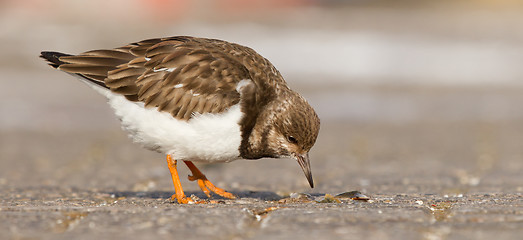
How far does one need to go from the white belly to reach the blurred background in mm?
1341

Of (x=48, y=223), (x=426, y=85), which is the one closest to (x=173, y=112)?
(x=48, y=223)

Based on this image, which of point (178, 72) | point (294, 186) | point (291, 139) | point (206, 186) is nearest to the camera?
point (178, 72)

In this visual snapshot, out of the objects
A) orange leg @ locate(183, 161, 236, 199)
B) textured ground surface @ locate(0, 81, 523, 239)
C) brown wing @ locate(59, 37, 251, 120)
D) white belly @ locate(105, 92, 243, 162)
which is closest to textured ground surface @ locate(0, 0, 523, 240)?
textured ground surface @ locate(0, 81, 523, 239)

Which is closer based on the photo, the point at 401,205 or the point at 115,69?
the point at 401,205

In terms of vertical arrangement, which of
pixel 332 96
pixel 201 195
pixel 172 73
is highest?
pixel 332 96

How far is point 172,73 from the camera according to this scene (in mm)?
4801

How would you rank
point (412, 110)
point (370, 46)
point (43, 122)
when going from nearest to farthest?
point (43, 122)
point (412, 110)
point (370, 46)

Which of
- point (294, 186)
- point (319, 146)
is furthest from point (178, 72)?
point (319, 146)

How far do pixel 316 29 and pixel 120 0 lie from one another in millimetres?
11703

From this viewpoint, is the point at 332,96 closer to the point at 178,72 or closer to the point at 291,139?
the point at 291,139

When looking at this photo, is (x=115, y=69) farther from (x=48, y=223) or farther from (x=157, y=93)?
(x=48, y=223)

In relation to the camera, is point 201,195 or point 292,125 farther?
point 201,195

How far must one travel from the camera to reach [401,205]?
13.2 feet

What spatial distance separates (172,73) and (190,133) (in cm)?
48
